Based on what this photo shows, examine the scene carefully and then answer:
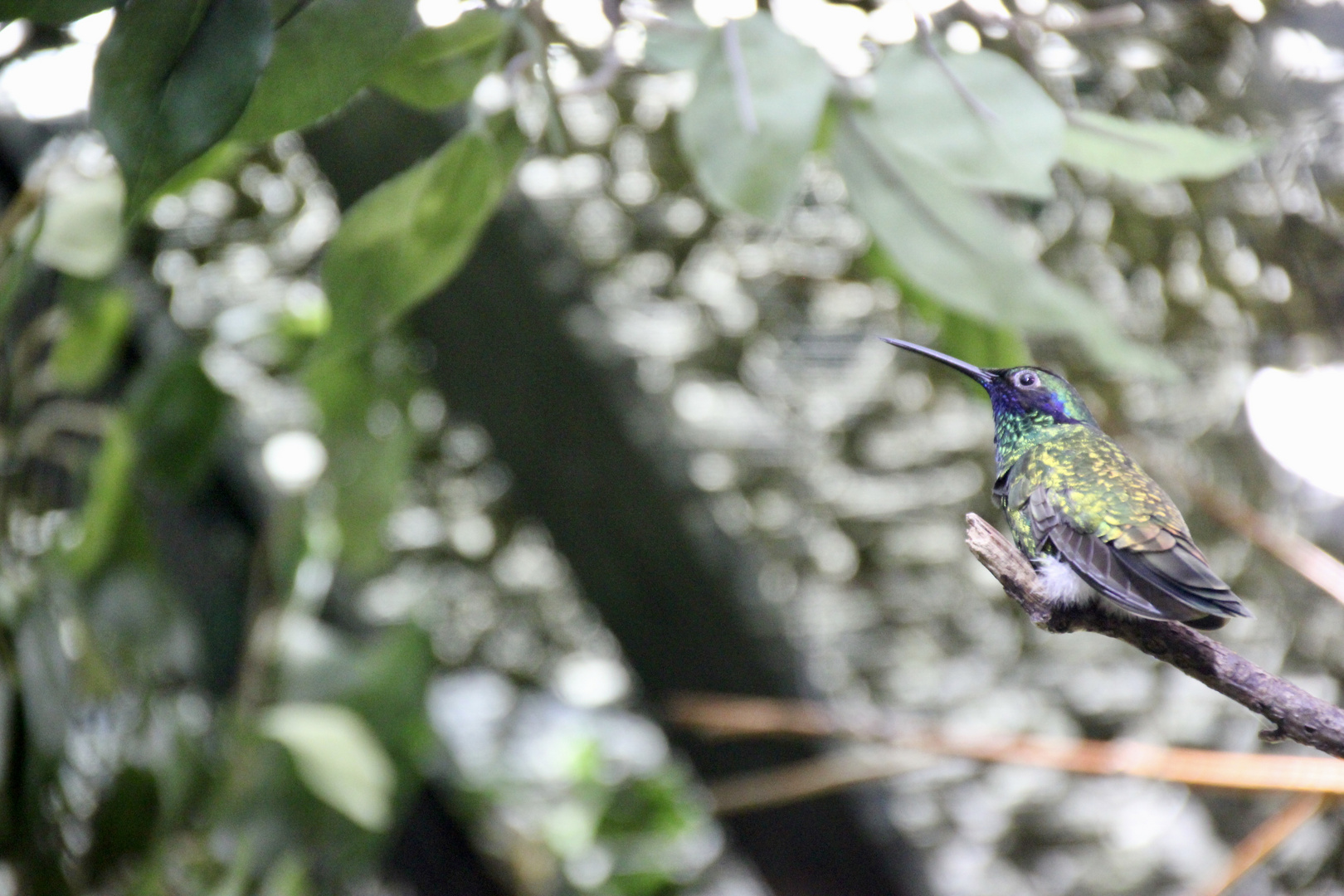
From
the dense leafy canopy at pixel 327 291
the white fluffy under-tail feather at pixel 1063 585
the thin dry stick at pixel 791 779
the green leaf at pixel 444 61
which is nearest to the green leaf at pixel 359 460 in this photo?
the dense leafy canopy at pixel 327 291

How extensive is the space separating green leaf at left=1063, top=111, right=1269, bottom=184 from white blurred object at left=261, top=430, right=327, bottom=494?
0.90 metres

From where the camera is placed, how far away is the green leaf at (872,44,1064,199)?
1.01ft

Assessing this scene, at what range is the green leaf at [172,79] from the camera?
24 centimetres

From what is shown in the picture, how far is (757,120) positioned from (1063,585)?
20 cm

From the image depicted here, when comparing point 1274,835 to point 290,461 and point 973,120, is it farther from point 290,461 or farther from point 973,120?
point 290,461

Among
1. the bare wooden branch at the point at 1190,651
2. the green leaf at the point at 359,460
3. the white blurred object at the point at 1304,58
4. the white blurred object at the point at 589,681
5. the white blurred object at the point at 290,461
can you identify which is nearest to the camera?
the bare wooden branch at the point at 1190,651

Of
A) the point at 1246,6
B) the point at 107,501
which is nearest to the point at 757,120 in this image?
the point at 1246,6

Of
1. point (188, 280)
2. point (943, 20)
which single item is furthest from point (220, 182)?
point (943, 20)

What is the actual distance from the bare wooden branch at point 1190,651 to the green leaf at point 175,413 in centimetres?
79

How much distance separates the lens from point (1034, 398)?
0.24 metres

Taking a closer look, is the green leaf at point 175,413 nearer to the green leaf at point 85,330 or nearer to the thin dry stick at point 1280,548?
the green leaf at point 85,330

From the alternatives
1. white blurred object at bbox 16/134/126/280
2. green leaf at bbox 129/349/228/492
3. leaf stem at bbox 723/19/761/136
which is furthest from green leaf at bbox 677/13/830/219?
green leaf at bbox 129/349/228/492

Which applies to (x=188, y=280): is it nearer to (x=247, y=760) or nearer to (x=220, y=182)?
(x=220, y=182)

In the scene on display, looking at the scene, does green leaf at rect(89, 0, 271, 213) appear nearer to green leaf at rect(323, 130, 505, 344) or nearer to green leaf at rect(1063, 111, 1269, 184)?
green leaf at rect(323, 130, 505, 344)
